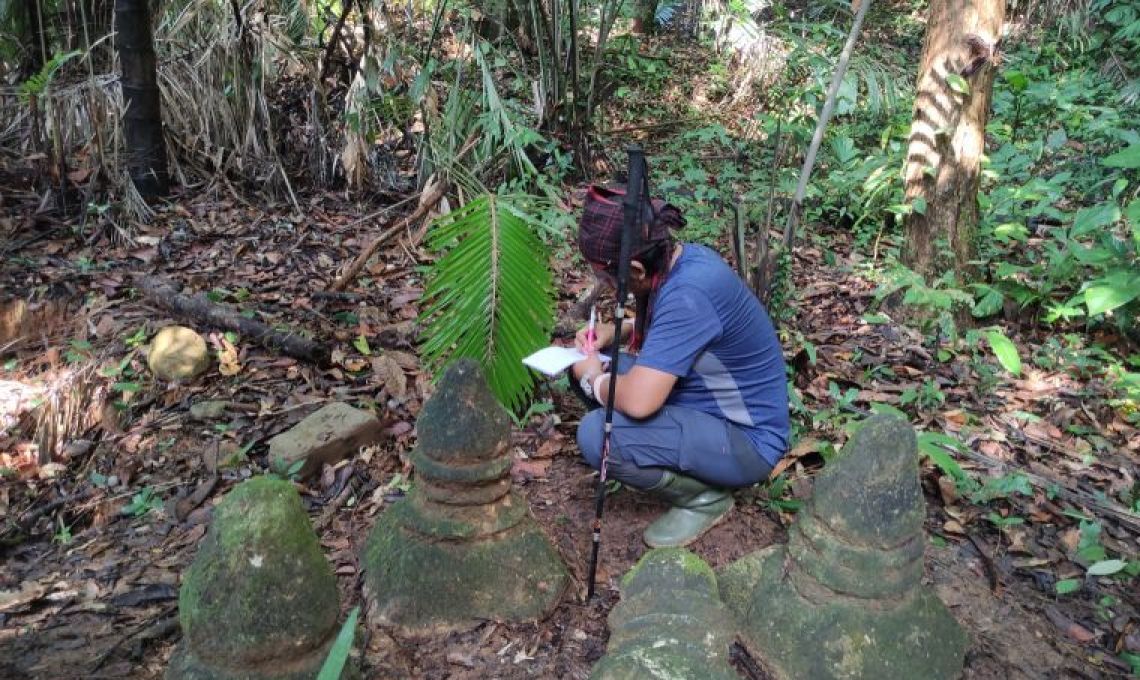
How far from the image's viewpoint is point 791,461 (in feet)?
10.1

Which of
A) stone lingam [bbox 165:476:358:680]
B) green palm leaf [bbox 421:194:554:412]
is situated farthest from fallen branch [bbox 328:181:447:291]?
stone lingam [bbox 165:476:358:680]

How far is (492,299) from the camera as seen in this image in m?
2.99

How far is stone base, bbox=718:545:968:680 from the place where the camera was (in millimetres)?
1827

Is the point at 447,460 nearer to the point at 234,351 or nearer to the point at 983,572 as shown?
the point at 983,572

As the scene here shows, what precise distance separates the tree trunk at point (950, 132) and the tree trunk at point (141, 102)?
4.50 metres

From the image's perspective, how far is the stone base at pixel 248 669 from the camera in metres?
1.65

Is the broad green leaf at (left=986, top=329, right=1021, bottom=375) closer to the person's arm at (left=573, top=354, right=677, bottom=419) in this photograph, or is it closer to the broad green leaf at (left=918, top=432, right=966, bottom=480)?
the broad green leaf at (left=918, top=432, right=966, bottom=480)

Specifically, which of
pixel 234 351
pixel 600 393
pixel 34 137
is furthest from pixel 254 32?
pixel 600 393

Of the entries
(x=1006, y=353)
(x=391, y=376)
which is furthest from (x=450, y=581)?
(x=1006, y=353)

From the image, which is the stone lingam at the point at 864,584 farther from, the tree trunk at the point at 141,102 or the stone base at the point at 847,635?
the tree trunk at the point at 141,102

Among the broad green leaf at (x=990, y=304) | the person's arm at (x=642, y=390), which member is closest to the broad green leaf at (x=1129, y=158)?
the broad green leaf at (x=990, y=304)

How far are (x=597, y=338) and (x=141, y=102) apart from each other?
3.77 m

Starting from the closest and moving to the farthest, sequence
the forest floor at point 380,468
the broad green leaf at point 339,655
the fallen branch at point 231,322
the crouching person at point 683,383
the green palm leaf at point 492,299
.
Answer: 1. the broad green leaf at point 339,655
2. the forest floor at point 380,468
3. the crouching person at point 683,383
4. the green palm leaf at point 492,299
5. the fallen branch at point 231,322

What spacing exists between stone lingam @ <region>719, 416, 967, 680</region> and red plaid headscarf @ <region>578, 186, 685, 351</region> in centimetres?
84
